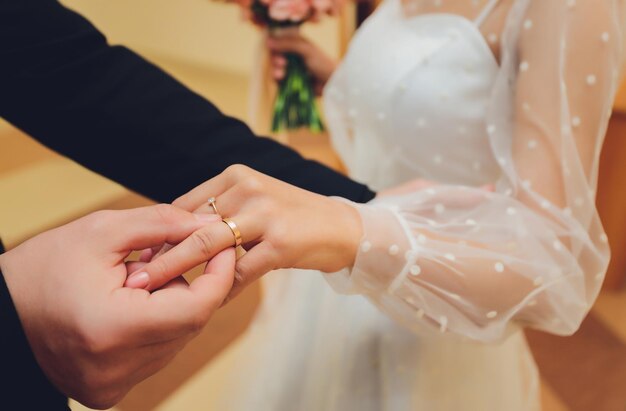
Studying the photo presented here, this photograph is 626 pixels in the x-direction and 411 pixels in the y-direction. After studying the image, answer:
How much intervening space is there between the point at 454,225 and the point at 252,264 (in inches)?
12.1

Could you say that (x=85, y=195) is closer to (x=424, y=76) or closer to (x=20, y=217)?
(x=20, y=217)

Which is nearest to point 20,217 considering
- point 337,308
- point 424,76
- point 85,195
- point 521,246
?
point 85,195

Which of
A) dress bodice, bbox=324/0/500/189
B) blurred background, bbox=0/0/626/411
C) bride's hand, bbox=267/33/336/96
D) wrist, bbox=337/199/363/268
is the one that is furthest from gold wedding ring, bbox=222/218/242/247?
bride's hand, bbox=267/33/336/96

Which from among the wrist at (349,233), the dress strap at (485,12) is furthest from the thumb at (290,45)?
the wrist at (349,233)

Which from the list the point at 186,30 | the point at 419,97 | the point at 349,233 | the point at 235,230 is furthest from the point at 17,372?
the point at 186,30

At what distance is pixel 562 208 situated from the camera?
0.66m

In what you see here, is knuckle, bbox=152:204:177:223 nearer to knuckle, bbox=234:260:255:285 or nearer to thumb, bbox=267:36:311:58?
knuckle, bbox=234:260:255:285

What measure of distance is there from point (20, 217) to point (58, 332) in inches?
72.3

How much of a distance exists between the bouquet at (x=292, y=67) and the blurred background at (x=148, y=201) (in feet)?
0.22

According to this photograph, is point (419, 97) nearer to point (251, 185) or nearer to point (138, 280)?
point (251, 185)

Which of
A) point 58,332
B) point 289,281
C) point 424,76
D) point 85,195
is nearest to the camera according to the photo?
point 58,332

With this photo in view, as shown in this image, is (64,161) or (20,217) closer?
(20,217)

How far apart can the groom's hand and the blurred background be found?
0.66 m

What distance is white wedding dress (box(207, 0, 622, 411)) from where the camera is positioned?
63 centimetres
